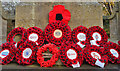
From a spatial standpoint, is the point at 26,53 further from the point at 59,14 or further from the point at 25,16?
the point at 59,14

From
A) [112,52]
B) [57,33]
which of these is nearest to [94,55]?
[112,52]

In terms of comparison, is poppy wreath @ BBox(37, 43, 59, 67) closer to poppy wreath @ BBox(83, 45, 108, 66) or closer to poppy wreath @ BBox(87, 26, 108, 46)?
poppy wreath @ BBox(83, 45, 108, 66)

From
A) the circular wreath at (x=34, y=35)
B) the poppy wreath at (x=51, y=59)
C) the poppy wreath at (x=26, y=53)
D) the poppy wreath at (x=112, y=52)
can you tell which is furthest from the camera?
the circular wreath at (x=34, y=35)

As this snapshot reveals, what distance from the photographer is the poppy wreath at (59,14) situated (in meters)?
3.02

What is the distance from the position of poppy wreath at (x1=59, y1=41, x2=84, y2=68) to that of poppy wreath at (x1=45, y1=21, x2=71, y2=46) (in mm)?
490

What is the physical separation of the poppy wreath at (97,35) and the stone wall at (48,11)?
321 mm

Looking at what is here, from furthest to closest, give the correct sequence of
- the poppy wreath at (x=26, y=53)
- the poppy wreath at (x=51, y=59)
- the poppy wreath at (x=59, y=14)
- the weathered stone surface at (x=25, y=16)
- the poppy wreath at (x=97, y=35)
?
the weathered stone surface at (x=25, y=16)
the poppy wreath at (x=59, y=14)
the poppy wreath at (x=97, y=35)
the poppy wreath at (x=26, y=53)
the poppy wreath at (x=51, y=59)

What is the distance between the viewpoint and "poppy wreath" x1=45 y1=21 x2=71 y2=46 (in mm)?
2721

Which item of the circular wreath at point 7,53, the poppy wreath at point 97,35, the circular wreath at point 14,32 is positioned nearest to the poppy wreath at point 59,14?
the poppy wreath at point 97,35

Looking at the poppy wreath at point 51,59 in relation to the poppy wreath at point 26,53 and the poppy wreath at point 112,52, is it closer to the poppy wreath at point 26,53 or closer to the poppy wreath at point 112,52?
the poppy wreath at point 26,53

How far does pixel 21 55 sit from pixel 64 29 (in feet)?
4.70

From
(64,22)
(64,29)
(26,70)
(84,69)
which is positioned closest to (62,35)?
(64,29)

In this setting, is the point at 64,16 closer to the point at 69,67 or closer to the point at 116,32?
the point at 69,67

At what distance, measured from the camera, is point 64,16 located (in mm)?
3035
